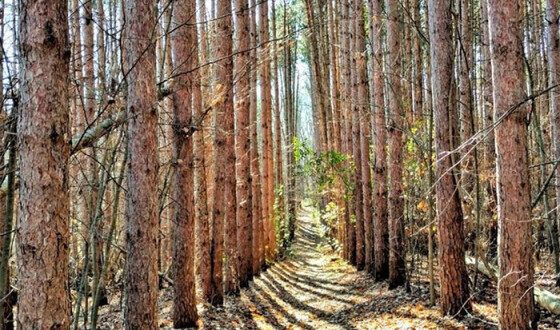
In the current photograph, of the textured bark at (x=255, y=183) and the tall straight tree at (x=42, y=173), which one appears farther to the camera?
the textured bark at (x=255, y=183)

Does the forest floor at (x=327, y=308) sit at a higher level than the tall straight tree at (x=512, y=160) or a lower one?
lower

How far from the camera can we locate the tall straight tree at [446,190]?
587 cm

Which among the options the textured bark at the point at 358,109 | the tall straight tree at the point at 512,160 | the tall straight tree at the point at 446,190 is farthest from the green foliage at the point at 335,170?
the tall straight tree at the point at 512,160

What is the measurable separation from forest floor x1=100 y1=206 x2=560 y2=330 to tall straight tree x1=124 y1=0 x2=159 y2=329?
2.33 m

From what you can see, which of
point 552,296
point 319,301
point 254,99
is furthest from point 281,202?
point 552,296

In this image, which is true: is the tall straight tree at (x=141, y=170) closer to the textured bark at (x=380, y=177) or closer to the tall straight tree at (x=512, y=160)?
the tall straight tree at (x=512, y=160)

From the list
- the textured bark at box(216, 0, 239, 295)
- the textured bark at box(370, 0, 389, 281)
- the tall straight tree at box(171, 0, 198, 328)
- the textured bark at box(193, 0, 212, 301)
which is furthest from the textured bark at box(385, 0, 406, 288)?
the tall straight tree at box(171, 0, 198, 328)

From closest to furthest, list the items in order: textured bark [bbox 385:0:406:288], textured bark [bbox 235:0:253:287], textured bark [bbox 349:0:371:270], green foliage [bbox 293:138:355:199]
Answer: textured bark [bbox 385:0:406:288]
textured bark [bbox 235:0:253:287]
textured bark [bbox 349:0:371:270]
green foliage [bbox 293:138:355:199]

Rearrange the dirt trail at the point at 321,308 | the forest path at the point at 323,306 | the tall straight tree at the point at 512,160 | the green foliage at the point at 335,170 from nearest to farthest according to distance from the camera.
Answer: the tall straight tree at the point at 512,160, the dirt trail at the point at 321,308, the forest path at the point at 323,306, the green foliage at the point at 335,170

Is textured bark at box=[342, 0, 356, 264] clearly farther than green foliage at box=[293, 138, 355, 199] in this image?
Yes

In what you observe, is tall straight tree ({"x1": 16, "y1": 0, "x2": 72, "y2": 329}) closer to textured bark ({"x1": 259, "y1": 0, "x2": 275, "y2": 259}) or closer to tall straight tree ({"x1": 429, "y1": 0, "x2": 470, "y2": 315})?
tall straight tree ({"x1": 429, "y1": 0, "x2": 470, "y2": 315})

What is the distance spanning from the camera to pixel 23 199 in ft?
7.18

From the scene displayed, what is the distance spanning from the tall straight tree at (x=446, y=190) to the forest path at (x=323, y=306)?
42 cm

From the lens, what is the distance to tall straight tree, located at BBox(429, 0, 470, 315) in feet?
19.2
